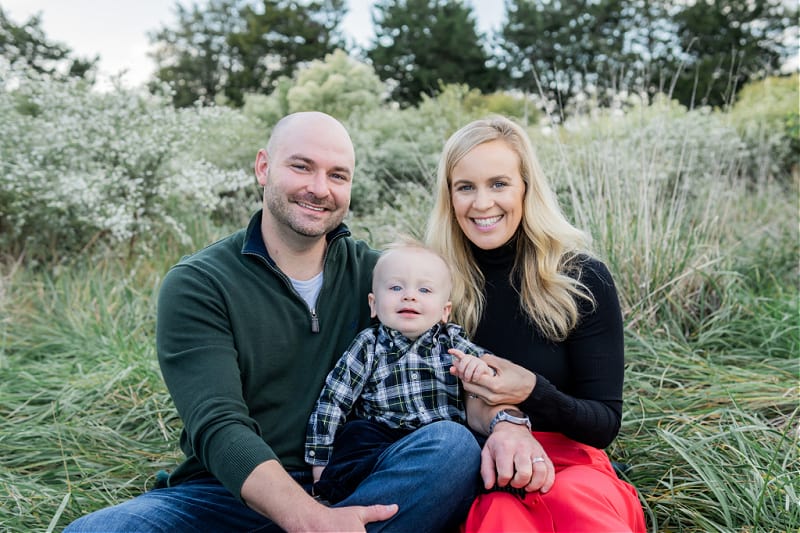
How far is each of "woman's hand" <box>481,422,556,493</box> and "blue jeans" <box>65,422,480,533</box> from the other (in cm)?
5

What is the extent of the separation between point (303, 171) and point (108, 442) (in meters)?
1.79

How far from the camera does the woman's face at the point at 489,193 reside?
7.53ft

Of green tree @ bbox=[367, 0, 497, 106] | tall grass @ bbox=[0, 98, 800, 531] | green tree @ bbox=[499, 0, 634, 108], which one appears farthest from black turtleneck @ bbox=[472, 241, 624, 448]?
green tree @ bbox=[499, 0, 634, 108]

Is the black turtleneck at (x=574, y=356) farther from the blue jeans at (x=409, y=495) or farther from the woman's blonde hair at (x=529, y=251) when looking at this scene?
the blue jeans at (x=409, y=495)

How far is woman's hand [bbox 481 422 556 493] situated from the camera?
1.81 meters

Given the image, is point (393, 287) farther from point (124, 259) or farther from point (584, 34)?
point (584, 34)

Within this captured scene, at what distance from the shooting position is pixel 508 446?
1.87m

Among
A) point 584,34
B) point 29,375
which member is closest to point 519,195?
point 29,375

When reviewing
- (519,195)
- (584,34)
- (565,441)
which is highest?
(584,34)

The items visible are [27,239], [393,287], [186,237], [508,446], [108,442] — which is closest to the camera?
[508,446]

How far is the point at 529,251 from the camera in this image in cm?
238

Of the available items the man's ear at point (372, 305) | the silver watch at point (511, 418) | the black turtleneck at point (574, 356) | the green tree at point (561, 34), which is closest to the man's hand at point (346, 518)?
the silver watch at point (511, 418)

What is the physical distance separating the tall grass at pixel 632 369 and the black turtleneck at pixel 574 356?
44 cm

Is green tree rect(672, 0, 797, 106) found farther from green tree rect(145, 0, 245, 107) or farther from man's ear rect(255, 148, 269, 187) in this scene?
man's ear rect(255, 148, 269, 187)
